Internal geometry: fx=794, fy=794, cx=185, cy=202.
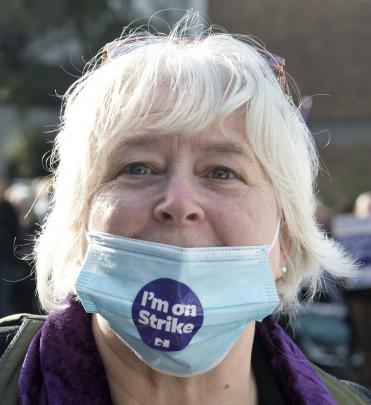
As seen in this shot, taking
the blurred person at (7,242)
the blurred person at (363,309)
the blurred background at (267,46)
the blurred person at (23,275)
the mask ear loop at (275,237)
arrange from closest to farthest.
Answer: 1. the mask ear loop at (275,237)
2. the blurred person at (363,309)
3. the blurred person at (23,275)
4. the blurred person at (7,242)
5. the blurred background at (267,46)

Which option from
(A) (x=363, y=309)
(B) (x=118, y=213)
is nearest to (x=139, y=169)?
(B) (x=118, y=213)

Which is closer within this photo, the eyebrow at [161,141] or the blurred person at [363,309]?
the eyebrow at [161,141]

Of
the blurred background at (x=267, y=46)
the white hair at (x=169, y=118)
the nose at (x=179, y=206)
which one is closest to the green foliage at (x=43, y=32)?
the blurred background at (x=267, y=46)

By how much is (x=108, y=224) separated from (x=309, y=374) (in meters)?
0.79

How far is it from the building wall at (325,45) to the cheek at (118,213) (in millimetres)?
18080

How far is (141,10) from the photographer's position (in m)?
21.8

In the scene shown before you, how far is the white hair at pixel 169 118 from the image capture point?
2.09 meters

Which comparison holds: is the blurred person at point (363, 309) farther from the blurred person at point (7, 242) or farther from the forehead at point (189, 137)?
the forehead at point (189, 137)

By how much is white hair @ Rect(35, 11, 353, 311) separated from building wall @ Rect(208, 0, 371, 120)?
17.8 m

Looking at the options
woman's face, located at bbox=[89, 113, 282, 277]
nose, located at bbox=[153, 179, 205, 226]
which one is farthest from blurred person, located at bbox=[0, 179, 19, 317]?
nose, located at bbox=[153, 179, 205, 226]

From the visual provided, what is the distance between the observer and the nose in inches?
76.9

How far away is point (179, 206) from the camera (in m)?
1.95

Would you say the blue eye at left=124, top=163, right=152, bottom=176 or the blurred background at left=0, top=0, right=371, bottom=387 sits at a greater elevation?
the blue eye at left=124, top=163, right=152, bottom=176

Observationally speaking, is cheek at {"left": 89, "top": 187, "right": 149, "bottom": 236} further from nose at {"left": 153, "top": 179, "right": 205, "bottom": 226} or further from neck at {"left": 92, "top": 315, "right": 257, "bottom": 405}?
neck at {"left": 92, "top": 315, "right": 257, "bottom": 405}
